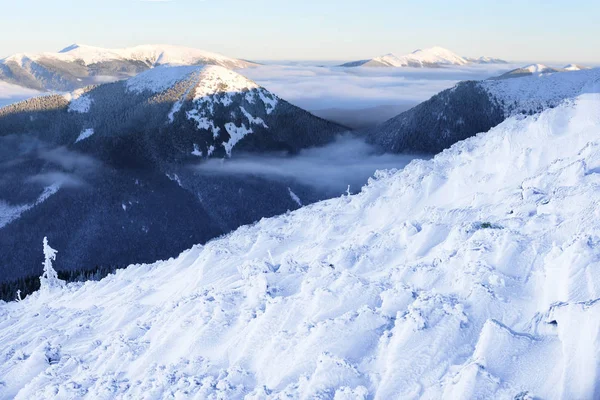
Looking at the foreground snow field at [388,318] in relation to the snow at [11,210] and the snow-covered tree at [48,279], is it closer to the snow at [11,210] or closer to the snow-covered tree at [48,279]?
the snow-covered tree at [48,279]

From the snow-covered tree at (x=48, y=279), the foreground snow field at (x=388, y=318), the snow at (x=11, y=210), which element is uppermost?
the foreground snow field at (x=388, y=318)

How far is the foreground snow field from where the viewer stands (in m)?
20.2

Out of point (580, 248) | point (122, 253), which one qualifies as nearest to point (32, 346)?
point (580, 248)

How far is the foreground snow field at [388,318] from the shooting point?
2019 centimetres

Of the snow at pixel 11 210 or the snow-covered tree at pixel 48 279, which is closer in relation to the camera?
the snow-covered tree at pixel 48 279

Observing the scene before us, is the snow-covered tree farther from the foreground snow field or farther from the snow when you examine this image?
the snow

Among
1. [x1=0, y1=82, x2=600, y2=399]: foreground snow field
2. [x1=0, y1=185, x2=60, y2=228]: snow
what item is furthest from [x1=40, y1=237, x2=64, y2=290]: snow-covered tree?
[x1=0, y1=185, x2=60, y2=228]: snow

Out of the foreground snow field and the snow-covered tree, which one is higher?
the foreground snow field

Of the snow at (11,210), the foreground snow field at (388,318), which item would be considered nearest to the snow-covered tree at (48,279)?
the foreground snow field at (388,318)

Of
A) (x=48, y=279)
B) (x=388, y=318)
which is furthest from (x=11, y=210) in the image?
(x=388, y=318)

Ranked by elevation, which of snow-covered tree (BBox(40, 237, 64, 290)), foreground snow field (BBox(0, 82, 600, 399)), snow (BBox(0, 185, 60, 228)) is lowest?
snow (BBox(0, 185, 60, 228))

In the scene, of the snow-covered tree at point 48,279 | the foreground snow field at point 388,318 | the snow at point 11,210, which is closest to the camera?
the foreground snow field at point 388,318

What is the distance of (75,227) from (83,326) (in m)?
162

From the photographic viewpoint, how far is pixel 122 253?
17512 cm
